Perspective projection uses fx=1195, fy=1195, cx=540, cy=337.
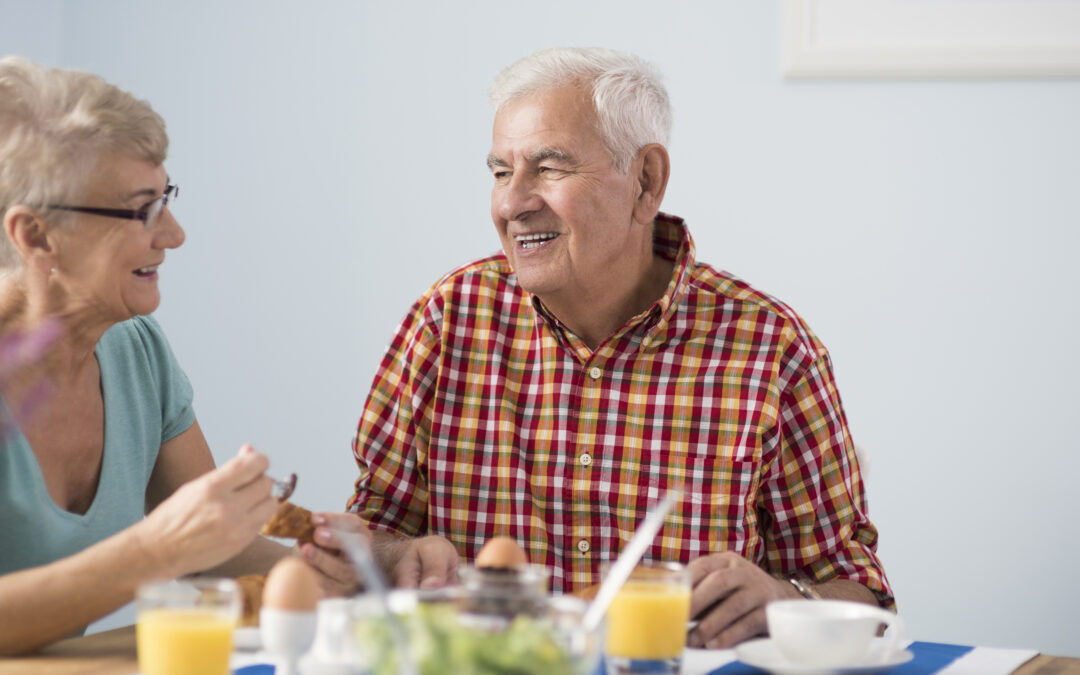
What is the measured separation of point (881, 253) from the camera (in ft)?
8.72

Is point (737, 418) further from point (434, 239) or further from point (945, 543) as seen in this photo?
point (434, 239)

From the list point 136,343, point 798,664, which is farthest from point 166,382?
point 798,664

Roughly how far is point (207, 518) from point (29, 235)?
1.81 feet

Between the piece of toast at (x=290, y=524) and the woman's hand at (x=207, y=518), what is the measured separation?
0.35 feet

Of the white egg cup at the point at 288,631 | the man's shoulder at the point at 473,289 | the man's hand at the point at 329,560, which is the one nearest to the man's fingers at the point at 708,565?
the man's hand at the point at 329,560

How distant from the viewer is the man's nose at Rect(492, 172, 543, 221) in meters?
1.90

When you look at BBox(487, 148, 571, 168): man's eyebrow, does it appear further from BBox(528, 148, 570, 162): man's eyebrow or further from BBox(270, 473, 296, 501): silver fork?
BBox(270, 473, 296, 501): silver fork

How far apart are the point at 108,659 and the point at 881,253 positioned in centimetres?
190

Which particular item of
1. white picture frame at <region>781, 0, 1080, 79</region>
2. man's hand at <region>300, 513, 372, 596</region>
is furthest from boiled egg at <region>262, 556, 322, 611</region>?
white picture frame at <region>781, 0, 1080, 79</region>

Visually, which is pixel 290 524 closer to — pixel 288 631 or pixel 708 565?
pixel 288 631

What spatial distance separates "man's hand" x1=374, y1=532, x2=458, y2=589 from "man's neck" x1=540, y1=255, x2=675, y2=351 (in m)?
0.48

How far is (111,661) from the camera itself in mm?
1309

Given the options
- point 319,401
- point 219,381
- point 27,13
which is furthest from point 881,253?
point 27,13

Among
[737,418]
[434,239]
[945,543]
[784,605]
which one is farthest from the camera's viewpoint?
[434,239]
